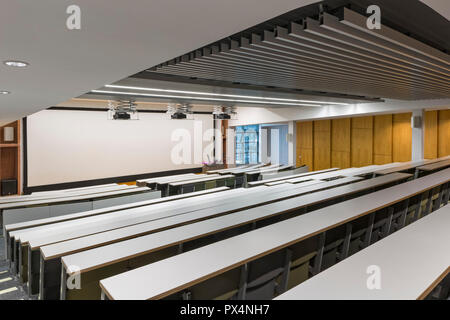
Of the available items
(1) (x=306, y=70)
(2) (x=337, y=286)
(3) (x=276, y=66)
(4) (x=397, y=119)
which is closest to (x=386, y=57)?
(1) (x=306, y=70)

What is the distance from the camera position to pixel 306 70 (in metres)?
4.04

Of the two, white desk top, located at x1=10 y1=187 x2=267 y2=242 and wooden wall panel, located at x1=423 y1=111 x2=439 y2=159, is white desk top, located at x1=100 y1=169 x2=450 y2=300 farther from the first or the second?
wooden wall panel, located at x1=423 y1=111 x2=439 y2=159

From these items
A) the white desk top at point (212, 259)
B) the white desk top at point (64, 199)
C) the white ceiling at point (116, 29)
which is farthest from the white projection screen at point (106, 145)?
the white desk top at point (212, 259)

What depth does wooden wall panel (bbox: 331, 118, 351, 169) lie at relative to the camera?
10961 mm

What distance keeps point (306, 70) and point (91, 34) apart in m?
3.22

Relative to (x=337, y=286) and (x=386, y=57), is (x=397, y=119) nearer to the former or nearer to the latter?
(x=386, y=57)

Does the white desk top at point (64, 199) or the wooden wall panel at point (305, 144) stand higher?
the wooden wall panel at point (305, 144)

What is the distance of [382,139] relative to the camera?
397 inches

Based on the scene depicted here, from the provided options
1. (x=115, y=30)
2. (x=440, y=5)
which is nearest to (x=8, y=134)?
(x=115, y=30)

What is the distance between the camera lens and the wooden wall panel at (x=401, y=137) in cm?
947

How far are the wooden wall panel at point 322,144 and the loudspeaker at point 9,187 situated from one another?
10.8m

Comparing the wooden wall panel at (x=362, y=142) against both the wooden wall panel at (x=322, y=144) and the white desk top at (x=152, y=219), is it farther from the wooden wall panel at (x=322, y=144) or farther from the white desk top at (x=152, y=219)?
the white desk top at (x=152, y=219)

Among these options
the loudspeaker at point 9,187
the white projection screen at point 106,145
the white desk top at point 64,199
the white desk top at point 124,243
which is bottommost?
the loudspeaker at point 9,187

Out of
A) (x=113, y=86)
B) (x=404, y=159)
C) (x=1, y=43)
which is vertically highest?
(x=113, y=86)
